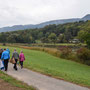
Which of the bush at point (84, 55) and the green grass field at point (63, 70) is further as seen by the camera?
the bush at point (84, 55)

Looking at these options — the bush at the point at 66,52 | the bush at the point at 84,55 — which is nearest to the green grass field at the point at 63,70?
the bush at the point at 84,55

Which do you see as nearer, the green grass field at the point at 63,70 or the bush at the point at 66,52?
the green grass field at the point at 63,70

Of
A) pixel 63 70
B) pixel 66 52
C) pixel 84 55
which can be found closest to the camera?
pixel 63 70

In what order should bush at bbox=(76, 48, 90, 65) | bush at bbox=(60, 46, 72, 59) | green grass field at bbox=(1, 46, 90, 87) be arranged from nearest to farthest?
1. green grass field at bbox=(1, 46, 90, 87)
2. bush at bbox=(76, 48, 90, 65)
3. bush at bbox=(60, 46, 72, 59)

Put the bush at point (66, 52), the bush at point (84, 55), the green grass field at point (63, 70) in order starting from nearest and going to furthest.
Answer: the green grass field at point (63, 70)
the bush at point (84, 55)
the bush at point (66, 52)

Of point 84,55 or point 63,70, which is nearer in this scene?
point 63,70

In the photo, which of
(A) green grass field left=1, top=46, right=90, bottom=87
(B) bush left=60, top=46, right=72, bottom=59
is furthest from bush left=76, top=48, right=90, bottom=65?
(A) green grass field left=1, top=46, right=90, bottom=87

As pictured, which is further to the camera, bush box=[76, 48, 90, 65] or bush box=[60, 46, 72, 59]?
bush box=[60, 46, 72, 59]

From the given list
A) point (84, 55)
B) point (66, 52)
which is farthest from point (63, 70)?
point (66, 52)

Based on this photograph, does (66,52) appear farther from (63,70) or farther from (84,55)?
(63,70)

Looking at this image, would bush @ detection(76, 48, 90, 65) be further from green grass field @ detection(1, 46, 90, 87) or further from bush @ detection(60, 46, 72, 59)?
green grass field @ detection(1, 46, 90, 87)

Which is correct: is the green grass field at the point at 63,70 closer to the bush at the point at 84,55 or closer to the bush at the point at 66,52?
the bush at the point at 84,55

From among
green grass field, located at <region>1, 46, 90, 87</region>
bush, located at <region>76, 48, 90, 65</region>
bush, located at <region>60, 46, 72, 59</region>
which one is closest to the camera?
green grass field, located at <region>1, 46, 90, 87</region>

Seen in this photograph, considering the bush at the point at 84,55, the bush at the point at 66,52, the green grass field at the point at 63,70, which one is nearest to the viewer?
the green grass field at the point at 63,70
